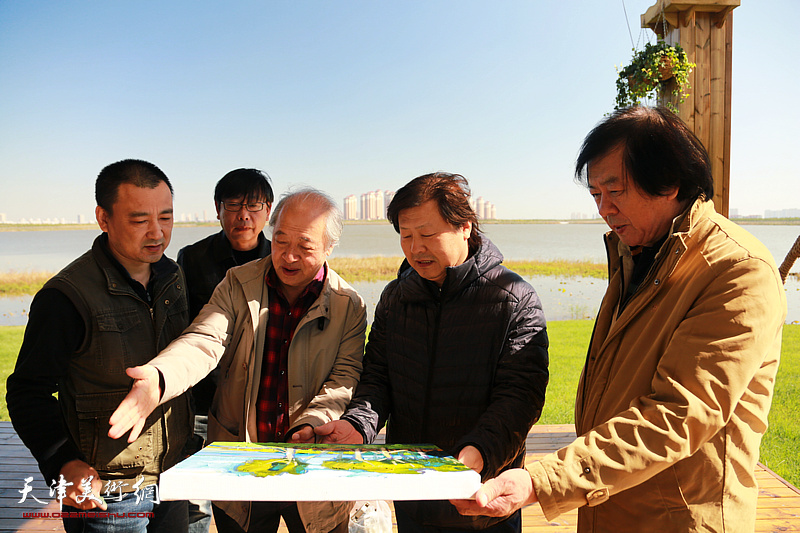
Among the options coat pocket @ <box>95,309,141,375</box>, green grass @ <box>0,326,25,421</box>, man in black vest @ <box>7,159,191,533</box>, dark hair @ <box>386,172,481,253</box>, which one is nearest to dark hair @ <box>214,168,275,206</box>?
man in black vest @ <box>7,159,191,533</box>

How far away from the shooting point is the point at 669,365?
1.15 meters

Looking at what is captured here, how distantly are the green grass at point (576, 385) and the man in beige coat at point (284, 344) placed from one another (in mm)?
4110

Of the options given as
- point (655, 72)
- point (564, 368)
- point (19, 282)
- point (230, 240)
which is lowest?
point (564, 368)

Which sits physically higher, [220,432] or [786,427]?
[220,432]

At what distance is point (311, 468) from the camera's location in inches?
46.1

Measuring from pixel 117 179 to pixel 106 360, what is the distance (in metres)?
0.59

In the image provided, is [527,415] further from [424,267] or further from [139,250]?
[139,250]

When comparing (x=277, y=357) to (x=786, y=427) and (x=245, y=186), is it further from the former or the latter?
(x=786, y=427)

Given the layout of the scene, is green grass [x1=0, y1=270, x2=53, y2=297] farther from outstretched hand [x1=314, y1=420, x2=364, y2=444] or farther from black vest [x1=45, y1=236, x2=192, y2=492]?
outstretched hand [x1=314, y1=420, x2=364, y2=444]

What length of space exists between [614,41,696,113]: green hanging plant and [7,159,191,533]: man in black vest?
2.47 meters

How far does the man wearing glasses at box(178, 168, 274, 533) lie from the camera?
2.47m

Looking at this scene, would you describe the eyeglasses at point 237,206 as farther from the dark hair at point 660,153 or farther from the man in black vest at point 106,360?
the dark hair at point 660,153

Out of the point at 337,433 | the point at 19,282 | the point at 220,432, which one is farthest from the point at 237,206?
the point at 19,282

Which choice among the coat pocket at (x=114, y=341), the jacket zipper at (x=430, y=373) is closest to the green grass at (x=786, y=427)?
the jacket zipper at (x=430, y=373)
